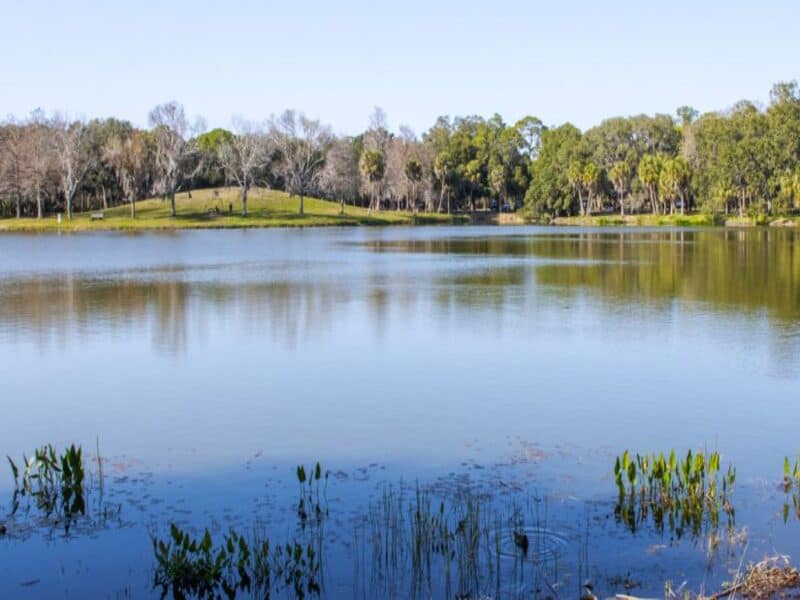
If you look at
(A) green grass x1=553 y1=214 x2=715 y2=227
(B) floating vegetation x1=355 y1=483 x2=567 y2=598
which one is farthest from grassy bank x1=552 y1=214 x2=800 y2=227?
(B) floating vegetation x1=355 y1=483 x2=567 y2=598

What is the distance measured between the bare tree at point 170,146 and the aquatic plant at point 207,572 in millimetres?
100307

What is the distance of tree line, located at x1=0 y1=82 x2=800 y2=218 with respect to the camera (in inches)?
4173

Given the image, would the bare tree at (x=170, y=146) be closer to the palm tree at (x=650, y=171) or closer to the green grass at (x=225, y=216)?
the green grass at (x=225, y=216)

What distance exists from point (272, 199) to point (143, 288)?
293 ft

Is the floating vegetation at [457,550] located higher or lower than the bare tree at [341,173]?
lower

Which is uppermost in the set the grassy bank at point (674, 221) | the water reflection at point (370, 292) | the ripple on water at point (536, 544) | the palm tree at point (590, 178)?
the palm tree at point (590, 178)

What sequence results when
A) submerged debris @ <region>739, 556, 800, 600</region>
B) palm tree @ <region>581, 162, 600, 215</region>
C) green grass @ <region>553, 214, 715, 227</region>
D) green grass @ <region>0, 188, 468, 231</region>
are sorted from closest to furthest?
1. submerged debris @ <region>739, 556, 800, 600</region>
2. green grass @ <region>0, 188, 468, 231</region>
3. green grass @ <region>553, 214, 715, 227</region>
4. palm tree @ <region>581, 162, 600, 215</region>

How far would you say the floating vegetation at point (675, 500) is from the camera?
32.6ft

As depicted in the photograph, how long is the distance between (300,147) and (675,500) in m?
116

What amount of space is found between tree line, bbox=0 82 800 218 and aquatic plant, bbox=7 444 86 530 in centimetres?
9624

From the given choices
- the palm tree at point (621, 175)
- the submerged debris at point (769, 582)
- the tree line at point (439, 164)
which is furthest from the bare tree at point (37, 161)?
the submerged debris at point (769, 582)

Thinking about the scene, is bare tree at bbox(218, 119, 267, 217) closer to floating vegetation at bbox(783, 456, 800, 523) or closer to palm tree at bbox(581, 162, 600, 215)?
palm tree at bbox(581, 162, 600, 215)

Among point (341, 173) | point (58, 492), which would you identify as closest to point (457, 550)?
point (58, 492)

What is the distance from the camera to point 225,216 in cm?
10869
